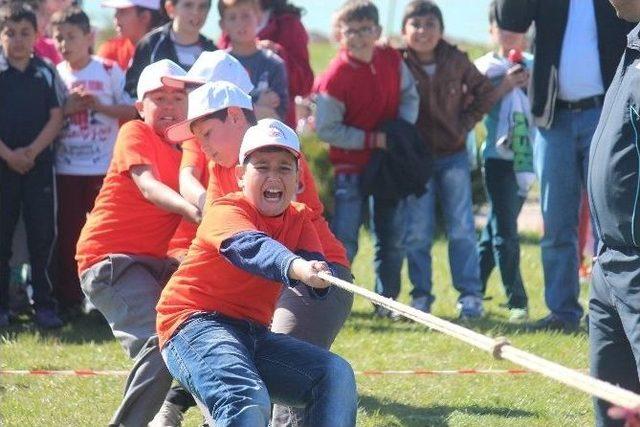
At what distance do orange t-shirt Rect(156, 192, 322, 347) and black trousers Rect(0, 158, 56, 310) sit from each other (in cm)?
397

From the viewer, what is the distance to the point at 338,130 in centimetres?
911

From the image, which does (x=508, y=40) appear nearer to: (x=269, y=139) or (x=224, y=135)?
(x=224, y=135)

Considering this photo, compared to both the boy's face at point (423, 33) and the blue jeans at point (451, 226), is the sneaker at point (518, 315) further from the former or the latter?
the boy's face at point (423, 33)

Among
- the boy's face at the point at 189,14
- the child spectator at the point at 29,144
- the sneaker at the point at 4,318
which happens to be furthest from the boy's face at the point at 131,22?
the sneaker at the point at 4,318

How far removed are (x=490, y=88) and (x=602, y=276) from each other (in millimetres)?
4382

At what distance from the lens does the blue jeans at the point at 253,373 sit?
479cm

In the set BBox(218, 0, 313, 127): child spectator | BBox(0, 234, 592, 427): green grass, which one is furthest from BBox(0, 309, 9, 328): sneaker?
BBox(218, 0, 313, 127): child spectator

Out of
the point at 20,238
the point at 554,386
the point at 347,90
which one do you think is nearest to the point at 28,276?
the point at 20,238

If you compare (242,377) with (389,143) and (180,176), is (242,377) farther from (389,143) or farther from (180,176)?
(389,143)

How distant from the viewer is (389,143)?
9039mm

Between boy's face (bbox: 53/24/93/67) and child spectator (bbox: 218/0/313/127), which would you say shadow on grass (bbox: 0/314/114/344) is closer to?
boy's face (bbox: 53/24/93/67)

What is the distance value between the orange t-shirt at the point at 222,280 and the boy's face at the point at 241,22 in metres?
3.78

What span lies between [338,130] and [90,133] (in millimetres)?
1692

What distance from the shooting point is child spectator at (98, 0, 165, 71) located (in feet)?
31.8
